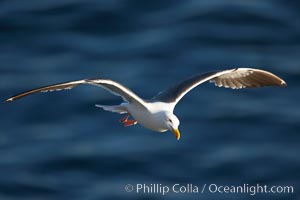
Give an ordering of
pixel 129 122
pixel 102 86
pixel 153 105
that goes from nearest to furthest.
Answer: pixel 102 86 → pixel 153 105 → pixel 129 122

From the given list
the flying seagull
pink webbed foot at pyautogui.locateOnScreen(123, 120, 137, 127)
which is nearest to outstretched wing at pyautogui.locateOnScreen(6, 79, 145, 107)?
the flying seagull

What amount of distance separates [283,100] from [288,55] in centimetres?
128

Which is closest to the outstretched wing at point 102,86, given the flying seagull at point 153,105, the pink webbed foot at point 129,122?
the flying seagull at point 153,105

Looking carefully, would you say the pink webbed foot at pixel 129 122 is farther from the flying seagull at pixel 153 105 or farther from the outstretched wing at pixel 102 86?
the outstretched wing at pixel 102 86

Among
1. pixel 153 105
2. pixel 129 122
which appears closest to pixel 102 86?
pixel 153 105

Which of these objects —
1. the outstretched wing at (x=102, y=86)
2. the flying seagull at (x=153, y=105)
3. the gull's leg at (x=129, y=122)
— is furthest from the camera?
the gull's leg at (x=129, y=122)

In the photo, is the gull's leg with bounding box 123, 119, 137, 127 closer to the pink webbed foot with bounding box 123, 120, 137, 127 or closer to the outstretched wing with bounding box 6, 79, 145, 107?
the pink webbed foot with bounding box 123, 120, 137, 127

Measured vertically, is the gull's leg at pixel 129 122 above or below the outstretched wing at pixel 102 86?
above

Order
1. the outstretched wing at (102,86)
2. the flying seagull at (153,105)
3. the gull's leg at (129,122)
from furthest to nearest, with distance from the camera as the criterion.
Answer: the gull's leg at (129,122) < the flying seagull at (153,105) < the outstretched wing at (102,86)

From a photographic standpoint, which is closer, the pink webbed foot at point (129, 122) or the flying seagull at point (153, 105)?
the flying seagull at point (153, 105)

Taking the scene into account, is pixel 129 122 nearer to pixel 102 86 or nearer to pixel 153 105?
pixel 153 105

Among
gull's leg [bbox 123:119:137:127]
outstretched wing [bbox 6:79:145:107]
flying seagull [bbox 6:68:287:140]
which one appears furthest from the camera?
gull's leg [bbox 123:119:137:127]

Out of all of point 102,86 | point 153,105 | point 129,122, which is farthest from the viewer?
point 129,122

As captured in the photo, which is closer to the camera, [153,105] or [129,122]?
[153,105]
